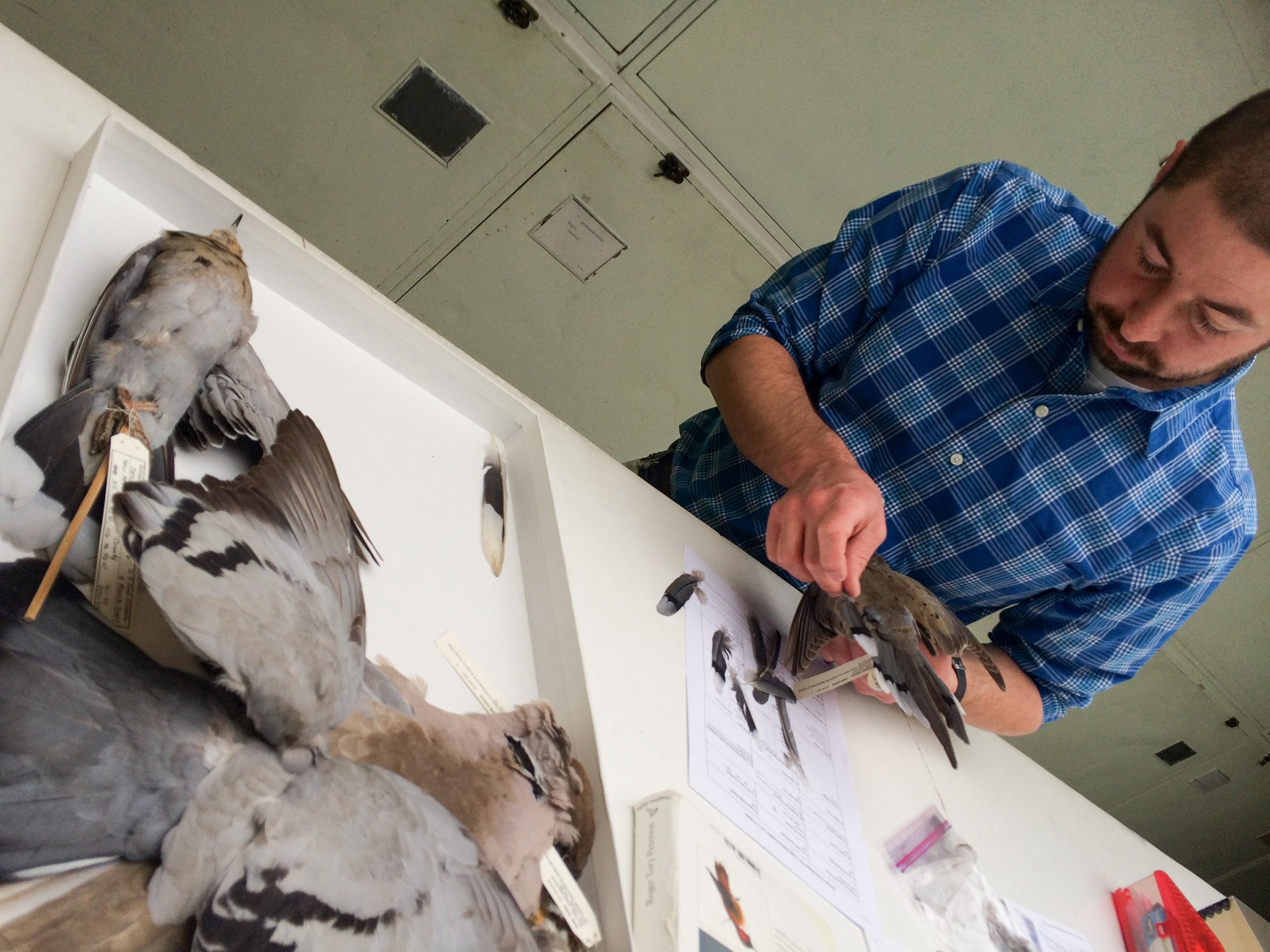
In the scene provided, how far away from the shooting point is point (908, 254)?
4.31ft

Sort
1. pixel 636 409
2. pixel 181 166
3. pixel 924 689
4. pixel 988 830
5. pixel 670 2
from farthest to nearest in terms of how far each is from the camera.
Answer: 1. pixel 636 409
2. pixel 670 2
3. pixel 988 830
4. pixel 924 689
5. pixel 181 166

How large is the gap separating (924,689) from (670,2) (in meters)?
1.76

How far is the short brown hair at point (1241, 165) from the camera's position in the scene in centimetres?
103

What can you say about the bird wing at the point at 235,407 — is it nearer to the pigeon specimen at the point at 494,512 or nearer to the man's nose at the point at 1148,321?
the pigeon specimen at the point at 494,512

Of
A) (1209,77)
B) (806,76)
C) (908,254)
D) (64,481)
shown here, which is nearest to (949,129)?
(806,76)

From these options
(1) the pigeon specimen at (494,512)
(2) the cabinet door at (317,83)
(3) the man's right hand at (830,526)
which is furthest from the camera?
(2) the cabinet door at (317,83)

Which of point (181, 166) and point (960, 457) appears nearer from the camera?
point (181, 166)

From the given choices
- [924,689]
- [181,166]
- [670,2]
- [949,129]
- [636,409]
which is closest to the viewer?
[181,166]

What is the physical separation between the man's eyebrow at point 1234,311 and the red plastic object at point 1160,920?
894mm

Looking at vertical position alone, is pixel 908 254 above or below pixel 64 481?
above

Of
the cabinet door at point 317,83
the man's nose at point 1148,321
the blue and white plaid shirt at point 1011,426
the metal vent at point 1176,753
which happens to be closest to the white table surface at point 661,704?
the blue and white plaid shirt at point 1011,426

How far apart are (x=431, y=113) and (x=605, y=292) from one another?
690 millimetres

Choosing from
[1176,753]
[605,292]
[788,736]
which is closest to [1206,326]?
[788,736]

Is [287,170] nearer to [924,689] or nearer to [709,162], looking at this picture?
[709,162]
